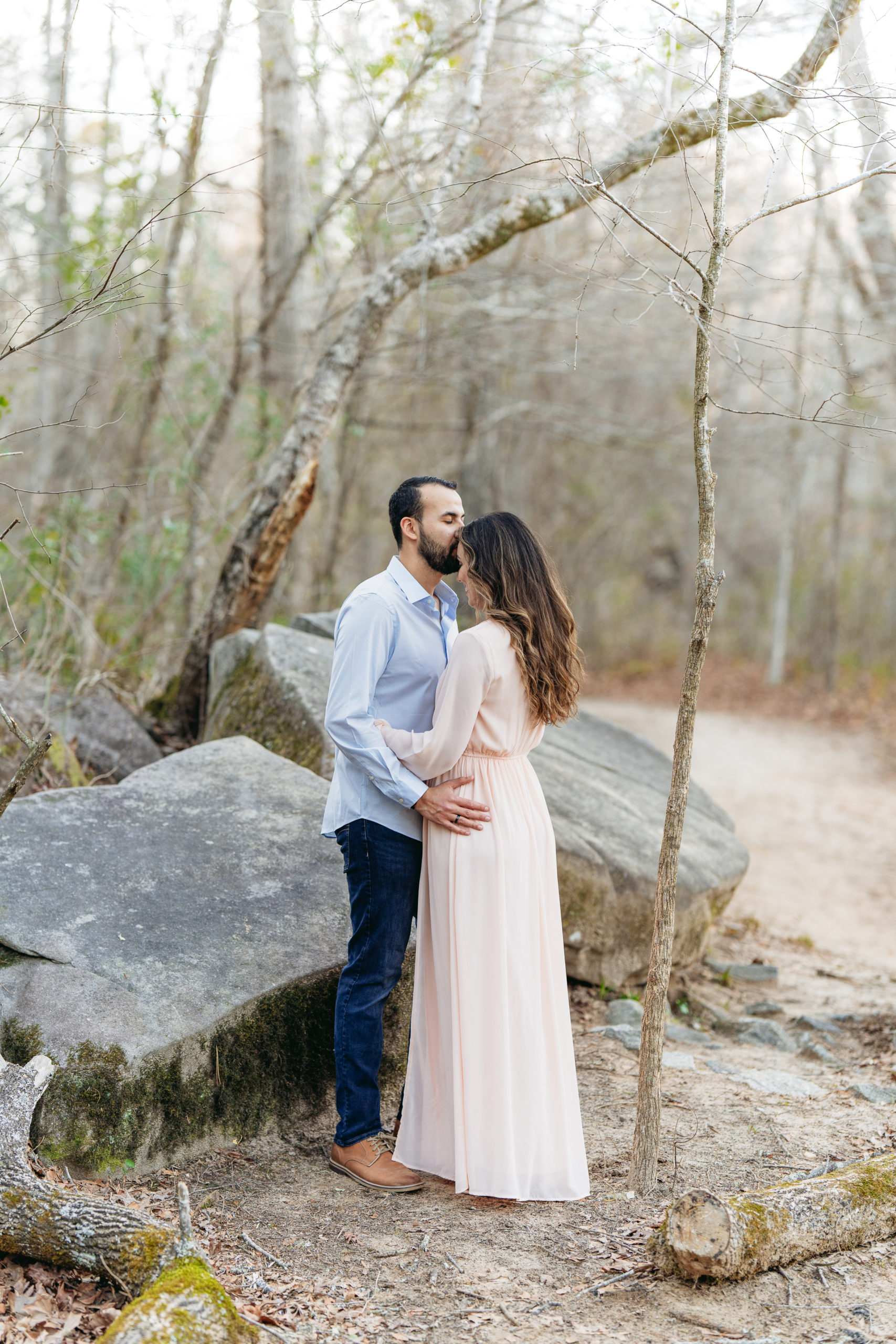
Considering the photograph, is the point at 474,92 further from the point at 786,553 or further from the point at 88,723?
the point at 786,553

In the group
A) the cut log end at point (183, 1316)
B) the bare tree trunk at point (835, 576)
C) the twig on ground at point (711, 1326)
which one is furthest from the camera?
the bare tree trunk at point (835, 576)

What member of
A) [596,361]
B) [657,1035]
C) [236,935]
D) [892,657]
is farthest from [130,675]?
[892,657]

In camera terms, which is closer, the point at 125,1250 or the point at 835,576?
the point at 125,1250

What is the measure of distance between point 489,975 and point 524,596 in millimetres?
1159

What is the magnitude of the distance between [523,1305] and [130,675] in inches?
216

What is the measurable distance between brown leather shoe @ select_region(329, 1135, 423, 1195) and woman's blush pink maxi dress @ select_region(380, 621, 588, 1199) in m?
0.08

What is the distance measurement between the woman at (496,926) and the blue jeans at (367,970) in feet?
0.34

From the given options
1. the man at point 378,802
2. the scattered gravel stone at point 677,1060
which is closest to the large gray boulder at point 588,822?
the scattered gravel stone at point 677,1060

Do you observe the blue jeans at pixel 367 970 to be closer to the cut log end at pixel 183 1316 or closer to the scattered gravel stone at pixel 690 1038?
the cut log end at pixel 183 1316

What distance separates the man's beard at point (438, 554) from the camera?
341cm

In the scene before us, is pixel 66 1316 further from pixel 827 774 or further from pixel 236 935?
pixel 827 774

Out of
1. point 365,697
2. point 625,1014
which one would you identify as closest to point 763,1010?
point 625,1014

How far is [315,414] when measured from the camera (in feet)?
20.6

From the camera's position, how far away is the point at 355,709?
3193 mm
